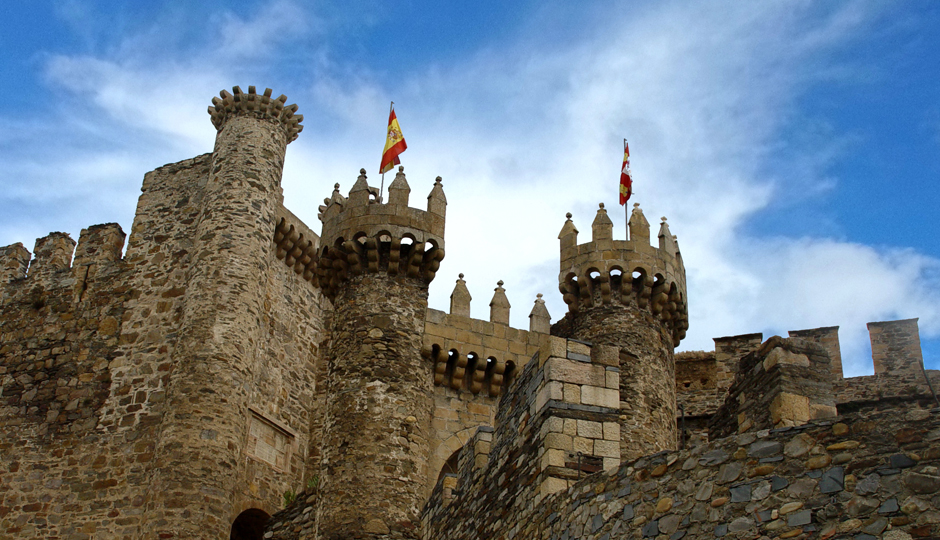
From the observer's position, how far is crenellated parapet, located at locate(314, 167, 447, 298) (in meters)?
16.7

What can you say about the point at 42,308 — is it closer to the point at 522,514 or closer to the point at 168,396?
the point at 168,396

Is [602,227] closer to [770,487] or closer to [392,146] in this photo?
[392,146]

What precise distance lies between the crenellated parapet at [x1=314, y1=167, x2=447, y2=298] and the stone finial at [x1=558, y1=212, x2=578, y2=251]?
224 cm

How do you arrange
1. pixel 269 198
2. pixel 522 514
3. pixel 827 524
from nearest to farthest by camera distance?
pixel 827 524 → pixel 522 514 → pixel 269 198

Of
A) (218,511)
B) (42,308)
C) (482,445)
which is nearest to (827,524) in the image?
(482,445)

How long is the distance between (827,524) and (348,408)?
9.53 m

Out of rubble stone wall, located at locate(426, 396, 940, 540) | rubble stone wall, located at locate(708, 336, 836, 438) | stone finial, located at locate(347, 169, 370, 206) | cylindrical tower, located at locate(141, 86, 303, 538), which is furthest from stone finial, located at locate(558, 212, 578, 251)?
rubble stone wall, located at locate(426, 396, 940, 540)

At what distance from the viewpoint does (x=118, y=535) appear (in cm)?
1823

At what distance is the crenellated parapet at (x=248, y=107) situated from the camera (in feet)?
69.5

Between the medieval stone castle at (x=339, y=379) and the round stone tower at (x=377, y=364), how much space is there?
0.03m

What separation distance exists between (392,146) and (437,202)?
278 centimetres

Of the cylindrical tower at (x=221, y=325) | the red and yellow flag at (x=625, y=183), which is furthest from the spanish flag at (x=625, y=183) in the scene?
the cylindrical tower at (x=221, y=325)

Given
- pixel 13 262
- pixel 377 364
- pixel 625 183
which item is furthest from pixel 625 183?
pixel 13 262

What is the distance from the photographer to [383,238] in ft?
55.4
